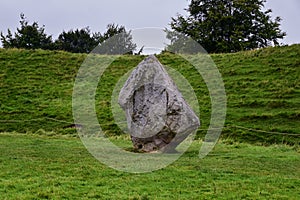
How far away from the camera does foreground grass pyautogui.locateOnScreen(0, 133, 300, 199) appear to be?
8602 mm

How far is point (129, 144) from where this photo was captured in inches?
658

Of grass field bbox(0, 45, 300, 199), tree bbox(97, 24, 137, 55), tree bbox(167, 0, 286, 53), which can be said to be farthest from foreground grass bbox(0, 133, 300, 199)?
tree bbox(97, 24, 137, 55)

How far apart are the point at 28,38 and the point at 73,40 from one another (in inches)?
249

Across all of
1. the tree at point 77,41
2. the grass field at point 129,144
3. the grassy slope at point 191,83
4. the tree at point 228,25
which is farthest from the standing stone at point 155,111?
the tree at point 77,41

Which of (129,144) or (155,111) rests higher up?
(155,111)

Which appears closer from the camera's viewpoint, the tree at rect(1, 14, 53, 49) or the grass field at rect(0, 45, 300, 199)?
the grass field at rect(0, 45, 300, 199)

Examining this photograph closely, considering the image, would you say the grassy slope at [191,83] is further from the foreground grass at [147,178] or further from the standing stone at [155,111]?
the foreground grass at [147,178]

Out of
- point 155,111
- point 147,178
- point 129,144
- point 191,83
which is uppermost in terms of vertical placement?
point 191,83

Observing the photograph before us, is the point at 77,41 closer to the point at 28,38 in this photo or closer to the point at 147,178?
the point at 28,38

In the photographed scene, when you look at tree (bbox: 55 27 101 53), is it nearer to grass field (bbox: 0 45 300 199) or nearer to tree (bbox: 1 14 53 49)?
tree (bbox: 1 14 53 49)

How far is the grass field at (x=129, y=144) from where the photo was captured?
906 centimetres

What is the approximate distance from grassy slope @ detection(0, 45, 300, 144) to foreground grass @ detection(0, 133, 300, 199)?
7.99m

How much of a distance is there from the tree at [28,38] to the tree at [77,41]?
3234mm

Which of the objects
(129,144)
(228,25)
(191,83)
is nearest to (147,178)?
(129,144)
